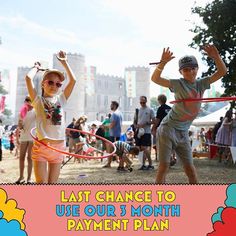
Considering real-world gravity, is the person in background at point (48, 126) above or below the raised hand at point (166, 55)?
below

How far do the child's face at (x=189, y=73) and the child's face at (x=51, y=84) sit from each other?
4.14ft

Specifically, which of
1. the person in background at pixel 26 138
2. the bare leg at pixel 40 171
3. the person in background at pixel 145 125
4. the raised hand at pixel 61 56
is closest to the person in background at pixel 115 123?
the person in background at pixel 145 125

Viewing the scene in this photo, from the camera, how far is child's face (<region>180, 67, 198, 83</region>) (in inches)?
145

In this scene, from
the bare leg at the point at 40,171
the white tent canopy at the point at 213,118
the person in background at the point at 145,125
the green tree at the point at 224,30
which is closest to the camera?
the bare leg at the point at 40,171

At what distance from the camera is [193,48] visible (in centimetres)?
1608

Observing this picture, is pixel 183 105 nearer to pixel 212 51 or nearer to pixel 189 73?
pixel 189 73

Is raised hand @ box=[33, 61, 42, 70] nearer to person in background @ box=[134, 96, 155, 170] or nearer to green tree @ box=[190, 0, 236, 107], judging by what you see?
person in background @ box=[134, 96, 155, 170]


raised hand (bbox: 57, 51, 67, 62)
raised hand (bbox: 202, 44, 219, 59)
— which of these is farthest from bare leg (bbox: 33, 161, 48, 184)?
raised hand (bbox: 202, 44, 219, 59)

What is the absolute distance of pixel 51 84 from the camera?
12.0ft

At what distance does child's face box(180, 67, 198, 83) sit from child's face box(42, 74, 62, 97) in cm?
126

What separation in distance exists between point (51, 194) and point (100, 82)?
95.2m

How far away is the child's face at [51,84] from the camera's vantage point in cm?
363

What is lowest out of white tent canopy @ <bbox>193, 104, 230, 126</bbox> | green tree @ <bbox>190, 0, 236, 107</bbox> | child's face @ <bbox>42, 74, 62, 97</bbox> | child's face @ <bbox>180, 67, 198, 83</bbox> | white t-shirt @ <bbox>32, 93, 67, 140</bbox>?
white t-shirt @ <bbox>32, 93, 67, 140</bbox>

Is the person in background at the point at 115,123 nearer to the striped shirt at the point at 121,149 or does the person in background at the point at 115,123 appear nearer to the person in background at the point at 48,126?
the striped shirt at the point at 121,149
